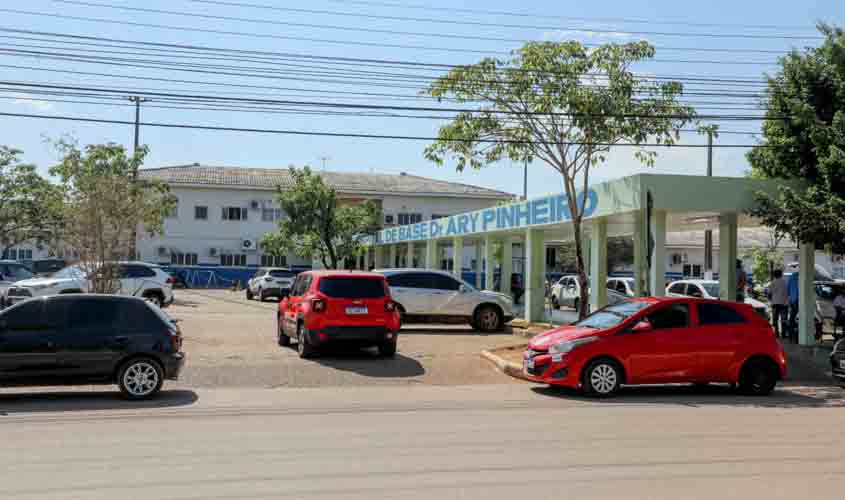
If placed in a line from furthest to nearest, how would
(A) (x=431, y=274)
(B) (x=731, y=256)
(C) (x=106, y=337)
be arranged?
(A) (x=431, y=274), (B) (x=731, y=256), (C) (x=106, y=337)

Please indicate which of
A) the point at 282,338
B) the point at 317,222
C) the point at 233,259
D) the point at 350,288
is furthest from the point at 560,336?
the point at 233,259

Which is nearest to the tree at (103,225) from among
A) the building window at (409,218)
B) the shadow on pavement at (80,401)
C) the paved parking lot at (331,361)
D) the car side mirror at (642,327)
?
the paved parking lot at (331,361)

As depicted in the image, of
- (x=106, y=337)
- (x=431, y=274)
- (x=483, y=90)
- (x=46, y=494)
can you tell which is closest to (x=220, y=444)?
(x=46, y=494)

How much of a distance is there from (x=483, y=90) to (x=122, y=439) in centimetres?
1322

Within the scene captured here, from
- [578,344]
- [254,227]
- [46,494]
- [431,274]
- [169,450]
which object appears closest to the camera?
[46,494]

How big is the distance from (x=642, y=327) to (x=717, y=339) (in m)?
1.30

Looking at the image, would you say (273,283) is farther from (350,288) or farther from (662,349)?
(662,349)

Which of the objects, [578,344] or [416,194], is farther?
[416,194]

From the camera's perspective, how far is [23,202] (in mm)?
42375

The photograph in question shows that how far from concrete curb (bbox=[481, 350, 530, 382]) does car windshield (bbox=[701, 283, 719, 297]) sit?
1023 cm


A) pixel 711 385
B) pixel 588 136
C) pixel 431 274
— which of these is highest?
pixel 588 136

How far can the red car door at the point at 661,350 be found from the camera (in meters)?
13.3

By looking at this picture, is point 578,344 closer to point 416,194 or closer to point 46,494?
point 46,494

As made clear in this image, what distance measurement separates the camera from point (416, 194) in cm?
6112
